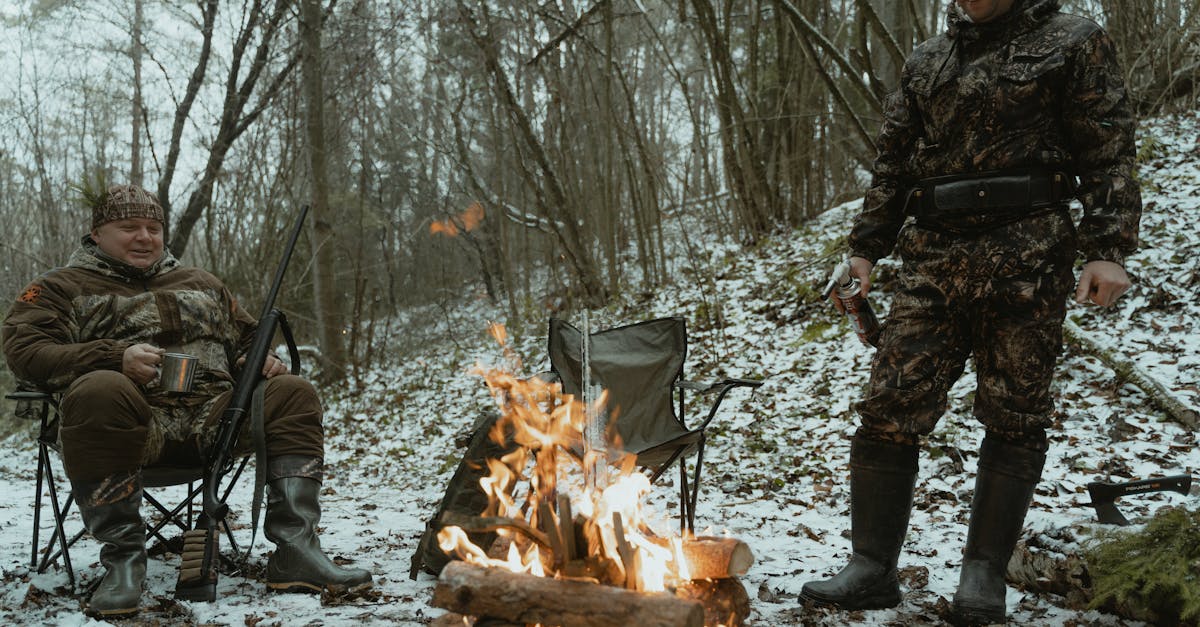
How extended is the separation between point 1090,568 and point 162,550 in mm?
3179

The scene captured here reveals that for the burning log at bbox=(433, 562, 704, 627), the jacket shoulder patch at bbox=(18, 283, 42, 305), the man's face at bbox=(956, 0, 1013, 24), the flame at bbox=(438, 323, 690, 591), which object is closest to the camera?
the burning log at bbox=(433, 562, 704, 627)

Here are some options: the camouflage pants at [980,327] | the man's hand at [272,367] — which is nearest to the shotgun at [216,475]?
the man's hand at [272,367]

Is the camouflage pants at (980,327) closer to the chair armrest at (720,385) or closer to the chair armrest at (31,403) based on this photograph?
the chair armrest at (720,385)

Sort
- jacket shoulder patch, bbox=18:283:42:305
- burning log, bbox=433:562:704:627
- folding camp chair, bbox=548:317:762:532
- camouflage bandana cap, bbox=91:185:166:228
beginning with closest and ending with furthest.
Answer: burning log, bbox=433:562:704:627 → jacket shoulder patch, bbox=18:283:42:305 → camouflage bandana cap, bbox=91:185:166:228 → folding camp chair, bbox=548:317:762:532

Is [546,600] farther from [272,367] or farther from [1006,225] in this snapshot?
[272,367]

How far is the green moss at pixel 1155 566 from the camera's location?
1811mm

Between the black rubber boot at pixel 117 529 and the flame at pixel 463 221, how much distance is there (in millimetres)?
11007

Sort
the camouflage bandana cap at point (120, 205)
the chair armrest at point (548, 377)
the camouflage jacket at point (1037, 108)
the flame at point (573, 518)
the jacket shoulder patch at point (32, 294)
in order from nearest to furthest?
the flame at point (573, 518) < the camouflage jacket at point (1037, 108) < the jacket shoulder patch at point (32, 294) < the camouflage bandana cap at point (120, 205) < the chair armrest at point (548, 377)

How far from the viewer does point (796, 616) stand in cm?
213

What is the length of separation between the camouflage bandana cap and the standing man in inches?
101

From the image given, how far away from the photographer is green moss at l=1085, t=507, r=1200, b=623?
71.3 inches

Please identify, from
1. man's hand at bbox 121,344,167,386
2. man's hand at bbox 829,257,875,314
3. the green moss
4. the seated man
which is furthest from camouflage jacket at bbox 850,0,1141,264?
man's hand at bbox 121,344,167,386

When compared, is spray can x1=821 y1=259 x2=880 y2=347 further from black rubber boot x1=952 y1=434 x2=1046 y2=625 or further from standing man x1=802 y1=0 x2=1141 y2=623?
black rubber boot x1=952 y1=434 x2=1046 y2=625

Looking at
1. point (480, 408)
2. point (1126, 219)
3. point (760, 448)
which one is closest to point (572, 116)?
point (480, 408)
